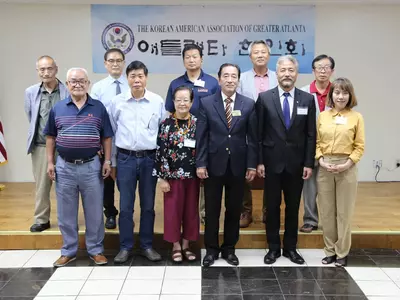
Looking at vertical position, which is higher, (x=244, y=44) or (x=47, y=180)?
(x=244, y=44)

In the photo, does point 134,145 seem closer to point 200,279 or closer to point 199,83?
point 199,83

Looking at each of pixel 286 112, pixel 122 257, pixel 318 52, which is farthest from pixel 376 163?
pixel 122 257

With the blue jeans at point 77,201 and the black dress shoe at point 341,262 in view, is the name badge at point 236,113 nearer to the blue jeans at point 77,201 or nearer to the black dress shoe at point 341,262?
the blue jeans at point 77,201

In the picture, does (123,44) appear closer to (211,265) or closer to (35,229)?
(35,229)

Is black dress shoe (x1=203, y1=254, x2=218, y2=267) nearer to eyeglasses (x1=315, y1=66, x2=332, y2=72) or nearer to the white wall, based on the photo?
eyeglasses (x1=315, y1=66, x2=332, y2=72)

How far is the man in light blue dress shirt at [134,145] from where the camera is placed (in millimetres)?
3314

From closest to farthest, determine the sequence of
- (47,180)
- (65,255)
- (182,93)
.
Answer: (182,93) < (65,255) < (47,180)

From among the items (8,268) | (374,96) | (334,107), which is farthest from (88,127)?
(374,96)

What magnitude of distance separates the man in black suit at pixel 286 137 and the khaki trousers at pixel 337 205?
18 cm

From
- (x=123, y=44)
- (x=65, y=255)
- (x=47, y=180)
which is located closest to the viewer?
(x=65, y=255)

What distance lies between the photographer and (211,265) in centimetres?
338

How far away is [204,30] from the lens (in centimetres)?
577

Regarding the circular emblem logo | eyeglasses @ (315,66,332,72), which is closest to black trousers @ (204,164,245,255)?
eyeglasses @ (315,66,332,72)

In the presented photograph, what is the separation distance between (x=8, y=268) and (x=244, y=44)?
4.02 metres
